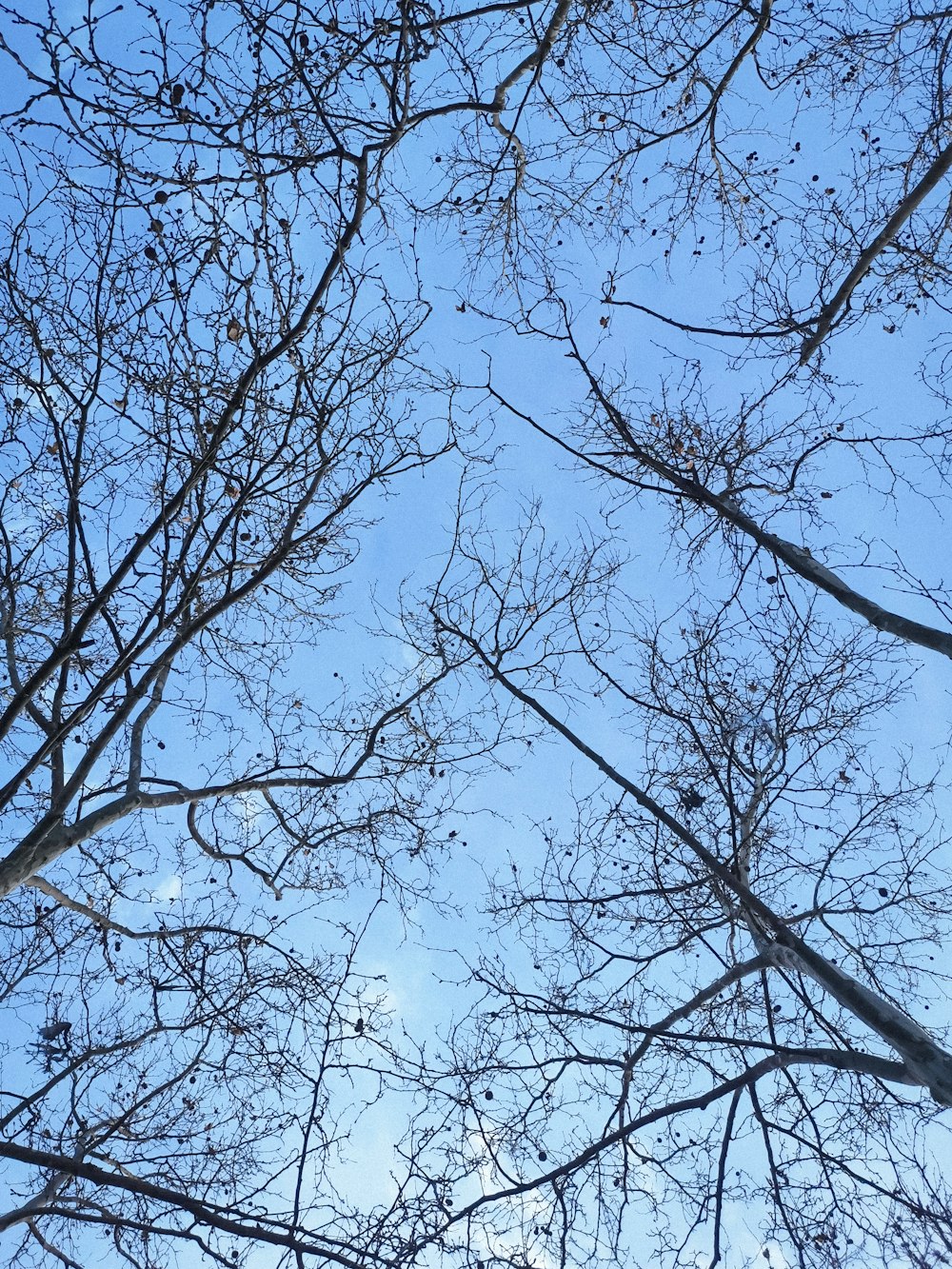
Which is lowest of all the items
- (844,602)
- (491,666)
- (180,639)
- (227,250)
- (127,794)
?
(127,794)

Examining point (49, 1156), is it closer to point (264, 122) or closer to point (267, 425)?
point (267, 425)

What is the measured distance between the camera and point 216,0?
3814 millimetres

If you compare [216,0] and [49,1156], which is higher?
[216,0]

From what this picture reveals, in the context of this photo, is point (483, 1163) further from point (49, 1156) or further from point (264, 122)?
point (264, 122)

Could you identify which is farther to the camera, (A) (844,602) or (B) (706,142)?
(B) (706,142)

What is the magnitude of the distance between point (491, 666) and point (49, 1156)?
2.83 meters

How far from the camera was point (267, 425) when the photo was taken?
4586 mm

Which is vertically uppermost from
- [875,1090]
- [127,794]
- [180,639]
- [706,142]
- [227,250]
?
[706,142]

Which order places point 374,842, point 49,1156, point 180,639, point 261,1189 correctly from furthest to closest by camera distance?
point 374,842 → point 180,639 → point 261,1189 → point 49,1156

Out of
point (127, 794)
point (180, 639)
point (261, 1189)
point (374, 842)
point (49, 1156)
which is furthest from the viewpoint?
point (374, 842)

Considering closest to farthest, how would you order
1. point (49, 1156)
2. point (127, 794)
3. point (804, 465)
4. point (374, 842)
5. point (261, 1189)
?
point (49, 1156)
point (261, 1189)
point (127, 794)
point (804, 465)
point (374, 842)

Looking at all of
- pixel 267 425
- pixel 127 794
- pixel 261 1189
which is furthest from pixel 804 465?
pixel 261 1189

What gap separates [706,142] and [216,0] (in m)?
2.87

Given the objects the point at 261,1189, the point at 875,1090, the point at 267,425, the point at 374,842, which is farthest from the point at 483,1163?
the point at 267,425
